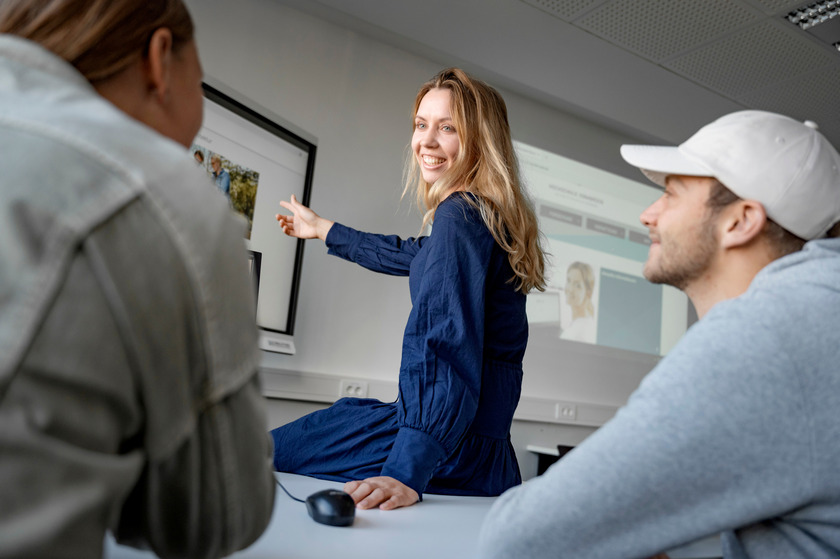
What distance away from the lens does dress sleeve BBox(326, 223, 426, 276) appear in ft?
6.66

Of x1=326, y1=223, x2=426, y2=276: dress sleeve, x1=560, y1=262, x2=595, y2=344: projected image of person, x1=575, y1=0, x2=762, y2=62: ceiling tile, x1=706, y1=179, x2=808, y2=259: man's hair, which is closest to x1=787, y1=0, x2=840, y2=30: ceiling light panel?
x1=575, y1=0, x2=762, y2=62: ceiling tile

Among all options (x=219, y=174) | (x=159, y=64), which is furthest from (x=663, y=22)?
(x=159, y=64)

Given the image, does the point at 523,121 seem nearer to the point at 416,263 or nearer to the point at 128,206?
the point at 416,263

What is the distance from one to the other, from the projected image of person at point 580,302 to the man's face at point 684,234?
2.81 metres

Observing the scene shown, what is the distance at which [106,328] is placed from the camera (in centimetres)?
42

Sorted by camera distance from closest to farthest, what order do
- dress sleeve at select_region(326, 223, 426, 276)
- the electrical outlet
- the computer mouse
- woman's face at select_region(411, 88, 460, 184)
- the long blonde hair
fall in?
the computer mouse < the long blonde hair < woman's face at select_region(411, 88, 460, 184) < dress sleeve at select_region(326, 223, 426, 276) < the electrical outlet

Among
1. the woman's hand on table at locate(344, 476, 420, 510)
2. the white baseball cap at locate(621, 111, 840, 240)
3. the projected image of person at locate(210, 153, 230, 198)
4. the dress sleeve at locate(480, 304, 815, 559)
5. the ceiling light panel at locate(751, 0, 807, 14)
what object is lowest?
the woman's hand on table at locate(344, 476, 420, 510)

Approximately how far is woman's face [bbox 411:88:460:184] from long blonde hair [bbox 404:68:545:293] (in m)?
0.03

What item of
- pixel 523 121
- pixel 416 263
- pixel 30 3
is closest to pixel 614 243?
pixel 523 121

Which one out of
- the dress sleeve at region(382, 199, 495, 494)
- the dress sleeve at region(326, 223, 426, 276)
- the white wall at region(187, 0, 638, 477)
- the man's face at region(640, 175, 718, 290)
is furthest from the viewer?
the white wall at region(187, 0, 638, 477)

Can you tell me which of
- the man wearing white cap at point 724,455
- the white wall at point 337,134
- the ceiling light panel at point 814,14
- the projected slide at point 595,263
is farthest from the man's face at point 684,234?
the projected slide at point 595,263

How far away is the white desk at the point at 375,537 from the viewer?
31.1 inches

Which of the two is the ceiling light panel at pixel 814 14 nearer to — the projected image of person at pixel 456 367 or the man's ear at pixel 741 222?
the projected image of person at pixel 456 367

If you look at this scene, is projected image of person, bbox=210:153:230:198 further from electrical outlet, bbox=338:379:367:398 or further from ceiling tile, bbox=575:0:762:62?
ceiling tile, bbox=575:0:762:62
